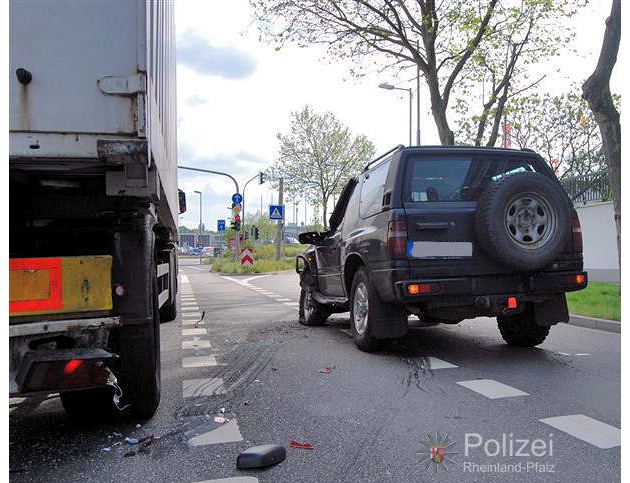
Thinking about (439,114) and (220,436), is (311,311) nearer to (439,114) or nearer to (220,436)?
(220,436)

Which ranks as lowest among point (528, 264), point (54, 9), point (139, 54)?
point (528, 264)

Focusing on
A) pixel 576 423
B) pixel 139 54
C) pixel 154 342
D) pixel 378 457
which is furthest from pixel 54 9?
pixel 576 423

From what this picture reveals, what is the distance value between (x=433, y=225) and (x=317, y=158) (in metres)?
30.8

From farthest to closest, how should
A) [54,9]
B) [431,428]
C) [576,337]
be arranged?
[576,337]
[431,428]
[54,9]

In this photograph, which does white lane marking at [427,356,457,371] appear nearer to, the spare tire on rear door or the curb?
the spare tire on rear door

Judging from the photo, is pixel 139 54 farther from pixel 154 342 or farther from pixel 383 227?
pixel 383 227

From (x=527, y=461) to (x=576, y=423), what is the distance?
0.77 metres

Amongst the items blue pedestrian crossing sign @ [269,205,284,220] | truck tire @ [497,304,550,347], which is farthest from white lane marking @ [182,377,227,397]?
blue pedestrian crossing sign @ [269,205,284,220]

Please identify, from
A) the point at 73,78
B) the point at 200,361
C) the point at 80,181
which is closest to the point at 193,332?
the point at 200,361

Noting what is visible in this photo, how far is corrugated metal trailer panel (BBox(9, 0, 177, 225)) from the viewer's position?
2.67m

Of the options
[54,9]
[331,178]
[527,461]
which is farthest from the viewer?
[331,178]

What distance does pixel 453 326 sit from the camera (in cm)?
801

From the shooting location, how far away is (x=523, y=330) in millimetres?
6055

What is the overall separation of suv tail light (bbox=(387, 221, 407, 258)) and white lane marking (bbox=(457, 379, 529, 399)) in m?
1.29
